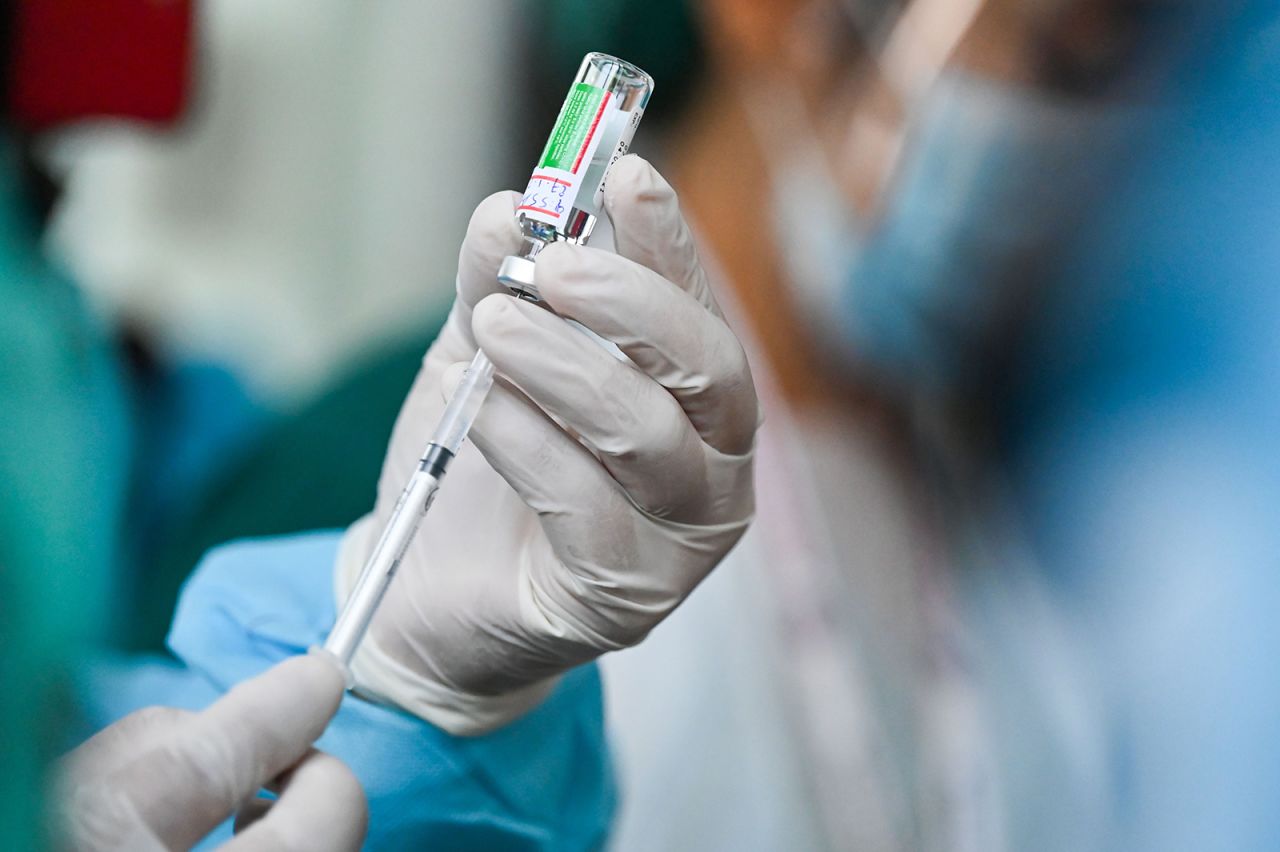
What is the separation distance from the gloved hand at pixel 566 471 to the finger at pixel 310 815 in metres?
0.12

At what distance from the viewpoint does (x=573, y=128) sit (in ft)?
1.63

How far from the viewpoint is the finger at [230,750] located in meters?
0.42

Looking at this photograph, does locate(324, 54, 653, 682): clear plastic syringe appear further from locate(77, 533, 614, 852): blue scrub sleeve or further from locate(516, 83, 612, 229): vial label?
locate(77, 533, 614, 852): blue scrub sleeve

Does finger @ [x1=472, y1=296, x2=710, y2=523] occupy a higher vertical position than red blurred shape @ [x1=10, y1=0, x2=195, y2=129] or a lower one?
higher

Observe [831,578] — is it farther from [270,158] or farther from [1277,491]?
[270,158]

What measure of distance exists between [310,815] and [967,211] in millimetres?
934

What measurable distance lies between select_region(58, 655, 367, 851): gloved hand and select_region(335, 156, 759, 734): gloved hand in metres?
0.12

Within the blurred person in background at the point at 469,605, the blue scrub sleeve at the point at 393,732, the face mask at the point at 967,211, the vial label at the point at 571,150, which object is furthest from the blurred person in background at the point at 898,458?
the vial label at the point at 571,150

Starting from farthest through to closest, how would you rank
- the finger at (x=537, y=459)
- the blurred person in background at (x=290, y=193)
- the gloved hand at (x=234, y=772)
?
the blurred person in background at (x=290, y=193)
the finger at (x=537, y=459)
the gloved hand at (x=234, y=772)

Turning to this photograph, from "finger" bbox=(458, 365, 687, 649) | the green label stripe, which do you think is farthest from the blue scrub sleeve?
the green label stripe

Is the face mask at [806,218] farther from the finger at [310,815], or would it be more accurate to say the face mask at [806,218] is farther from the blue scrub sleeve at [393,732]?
the finger at [310,815]

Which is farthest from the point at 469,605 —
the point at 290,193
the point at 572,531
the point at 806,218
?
the point at 290,193

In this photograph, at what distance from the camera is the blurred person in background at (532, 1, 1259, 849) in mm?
950

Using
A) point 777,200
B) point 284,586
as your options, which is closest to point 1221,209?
point 777,200
